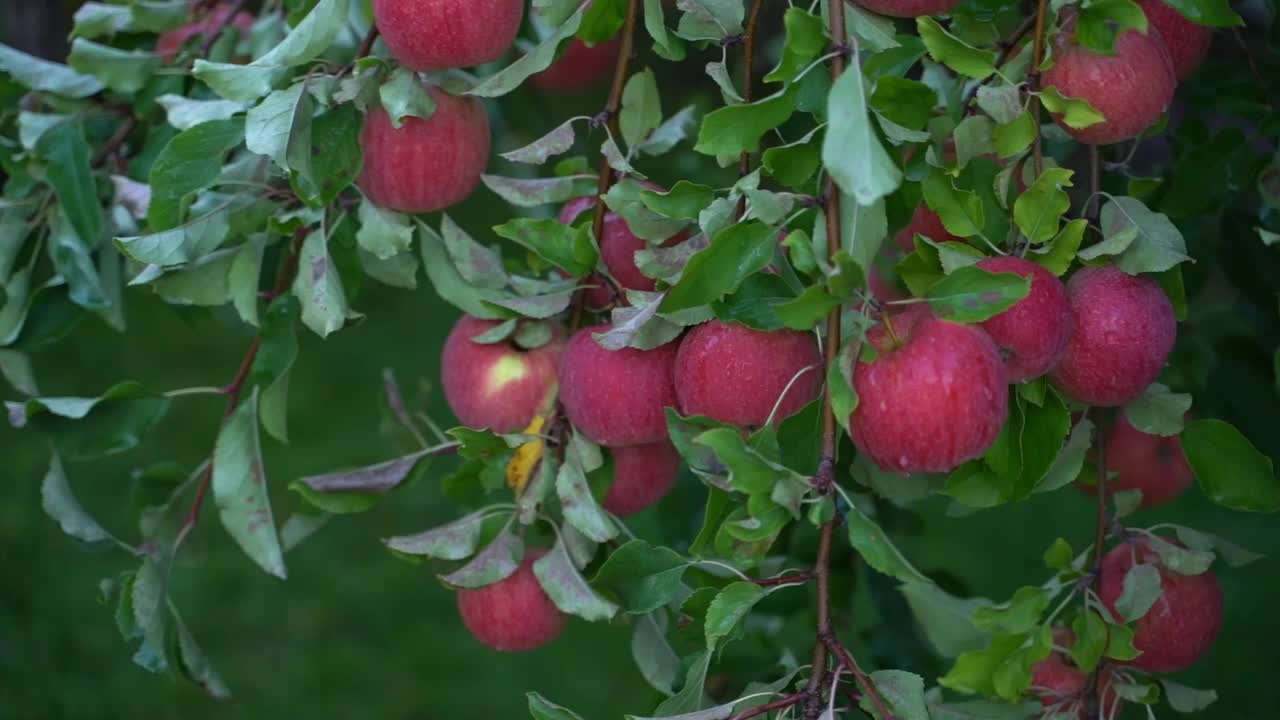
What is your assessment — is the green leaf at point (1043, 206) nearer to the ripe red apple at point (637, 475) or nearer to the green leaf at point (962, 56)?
the green leaf at point (962, 56)

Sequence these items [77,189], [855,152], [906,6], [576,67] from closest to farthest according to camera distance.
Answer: [855,152] → [906,6] → [77,189] → [576,67]

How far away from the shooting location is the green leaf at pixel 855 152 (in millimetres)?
643

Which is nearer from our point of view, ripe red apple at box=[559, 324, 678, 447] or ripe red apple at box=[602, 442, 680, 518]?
ripe red apple at box=[559, 324, 678, 447]

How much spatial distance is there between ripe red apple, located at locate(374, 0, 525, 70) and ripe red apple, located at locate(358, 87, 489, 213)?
2.0 inches

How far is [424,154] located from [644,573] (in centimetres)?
35

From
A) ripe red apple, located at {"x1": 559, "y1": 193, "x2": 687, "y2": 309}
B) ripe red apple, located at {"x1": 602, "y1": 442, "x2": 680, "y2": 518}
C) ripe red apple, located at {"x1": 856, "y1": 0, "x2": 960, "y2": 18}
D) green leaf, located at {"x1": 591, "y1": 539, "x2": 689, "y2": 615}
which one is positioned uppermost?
ripe red apple, located at {"x1": 856, "y1": 0, "x2": 960, "y2": 18}

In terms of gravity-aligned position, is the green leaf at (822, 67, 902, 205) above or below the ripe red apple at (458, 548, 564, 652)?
above

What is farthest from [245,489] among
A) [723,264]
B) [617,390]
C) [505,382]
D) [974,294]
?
[974,294]

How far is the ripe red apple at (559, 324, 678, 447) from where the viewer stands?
0.90 m

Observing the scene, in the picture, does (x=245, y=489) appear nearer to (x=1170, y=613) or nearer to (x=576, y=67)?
(x=1170, y=613)

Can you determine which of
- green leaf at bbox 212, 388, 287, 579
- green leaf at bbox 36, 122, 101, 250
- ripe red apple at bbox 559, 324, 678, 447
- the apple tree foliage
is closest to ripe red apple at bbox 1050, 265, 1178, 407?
the apple tree foliage

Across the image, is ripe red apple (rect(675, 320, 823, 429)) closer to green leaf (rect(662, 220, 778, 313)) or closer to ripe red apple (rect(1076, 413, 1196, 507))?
green leaf (rect(662, 220, 778, 313))

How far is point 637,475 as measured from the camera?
1.01 m

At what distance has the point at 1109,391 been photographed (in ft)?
2.83
